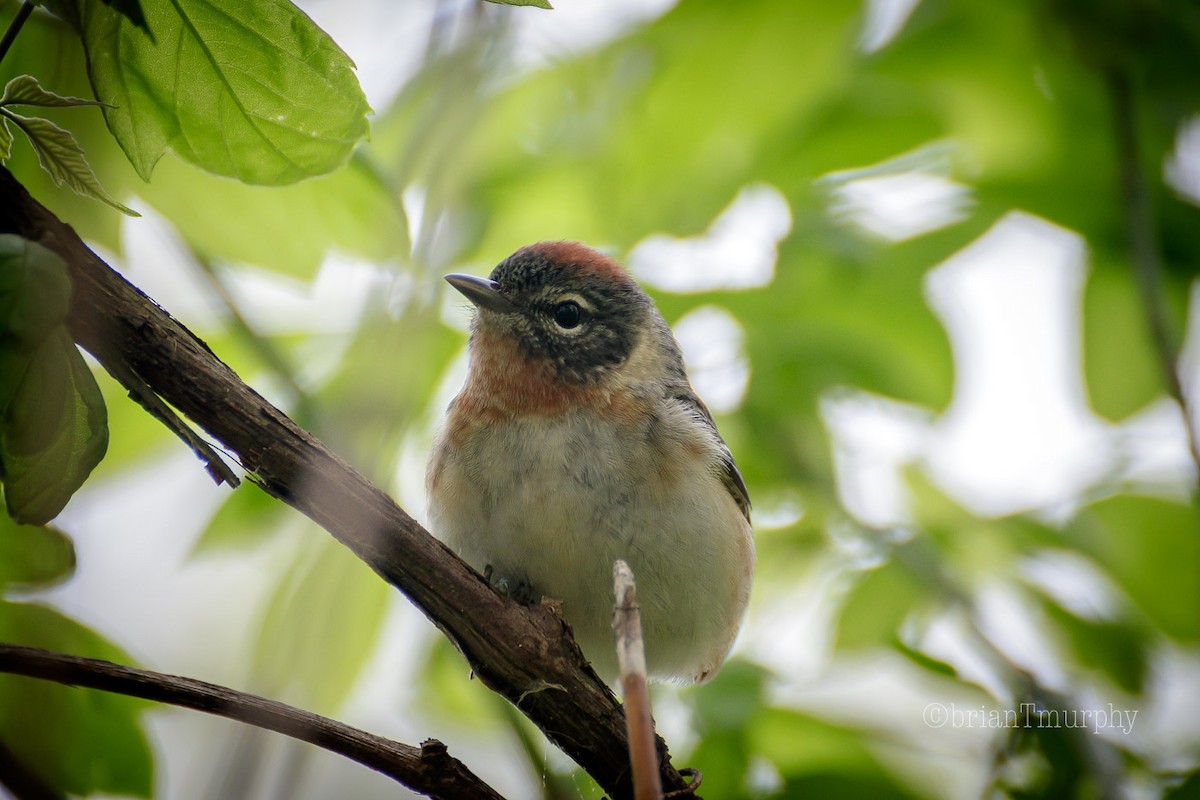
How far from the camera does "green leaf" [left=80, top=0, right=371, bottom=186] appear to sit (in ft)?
5.49

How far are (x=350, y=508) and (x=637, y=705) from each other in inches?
31.4

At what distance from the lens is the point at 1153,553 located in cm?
396

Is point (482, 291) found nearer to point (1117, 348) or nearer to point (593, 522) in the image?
point (593, 522)

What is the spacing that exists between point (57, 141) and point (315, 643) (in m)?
1.03

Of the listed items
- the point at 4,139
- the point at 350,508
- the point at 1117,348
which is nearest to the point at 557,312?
the point at 1117,348

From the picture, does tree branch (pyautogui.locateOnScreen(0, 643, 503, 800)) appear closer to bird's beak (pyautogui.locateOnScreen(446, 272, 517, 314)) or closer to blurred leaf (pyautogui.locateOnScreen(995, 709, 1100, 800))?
blurred leaf (pyautogui.locateOnScreen(995, 709, 1100, 800))

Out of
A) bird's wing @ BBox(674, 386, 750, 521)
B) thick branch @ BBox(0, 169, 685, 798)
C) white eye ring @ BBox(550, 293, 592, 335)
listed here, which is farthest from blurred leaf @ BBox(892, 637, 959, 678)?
white eye ring @ BBox(550, 293, 592, 335)

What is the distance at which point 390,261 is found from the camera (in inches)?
102

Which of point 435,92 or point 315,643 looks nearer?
point 315,643

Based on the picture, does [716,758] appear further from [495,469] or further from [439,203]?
[439,203]

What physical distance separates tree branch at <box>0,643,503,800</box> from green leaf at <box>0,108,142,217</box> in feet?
2.34

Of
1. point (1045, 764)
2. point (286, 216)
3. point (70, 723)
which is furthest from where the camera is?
point (1045, 764)

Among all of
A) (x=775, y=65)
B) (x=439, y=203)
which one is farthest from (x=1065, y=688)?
(x=439, y=203)

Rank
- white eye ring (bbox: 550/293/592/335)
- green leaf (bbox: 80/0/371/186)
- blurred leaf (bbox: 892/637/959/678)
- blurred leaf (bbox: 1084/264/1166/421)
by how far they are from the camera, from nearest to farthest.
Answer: green leaf (bbox: 80/0/371/186) → blurred leaf (bbox: 892/637/959/678) → blurred leaf (bbox: 1084/264/1166/421) → white eye ring (bbox: 550/293/592/335)
